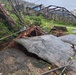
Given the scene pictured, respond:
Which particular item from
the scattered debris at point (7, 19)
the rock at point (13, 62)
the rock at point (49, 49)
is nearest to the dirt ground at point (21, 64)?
the rock at point (13, 62)

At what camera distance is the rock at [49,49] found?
523 centimetres

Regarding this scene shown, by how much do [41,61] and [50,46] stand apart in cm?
92

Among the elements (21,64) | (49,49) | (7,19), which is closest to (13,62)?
(21,64)

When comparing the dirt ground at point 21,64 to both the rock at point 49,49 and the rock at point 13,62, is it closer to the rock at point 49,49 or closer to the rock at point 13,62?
the rock at point 13,62

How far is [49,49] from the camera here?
570 centimetres

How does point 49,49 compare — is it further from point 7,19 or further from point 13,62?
point 7,19

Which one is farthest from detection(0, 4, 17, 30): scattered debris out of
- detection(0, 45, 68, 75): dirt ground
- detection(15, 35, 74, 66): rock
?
detection(0, 45, 68, 75): dirt ground

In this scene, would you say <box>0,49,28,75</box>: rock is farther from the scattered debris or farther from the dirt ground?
the scattered debris

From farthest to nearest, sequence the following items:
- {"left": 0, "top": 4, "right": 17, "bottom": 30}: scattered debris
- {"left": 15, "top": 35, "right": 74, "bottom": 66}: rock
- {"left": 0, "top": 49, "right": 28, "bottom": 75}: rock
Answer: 1. {"left": 0, "top": 4, "right": 17, "bottom": 30}: scattered debris
2. {"left": 15, "top": 35, "right": 74, "bottom": 66}: rock
3. {"left": 0, "top": 49, "right": 28, "bottom": 75}: rock

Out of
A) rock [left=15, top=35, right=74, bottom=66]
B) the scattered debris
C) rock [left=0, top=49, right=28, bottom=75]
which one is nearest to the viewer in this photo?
rock [left=0, top=49, right=28, bottom=75]

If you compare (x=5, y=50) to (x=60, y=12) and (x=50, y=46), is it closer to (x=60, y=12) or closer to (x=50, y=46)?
Result: (x=50, y=46)

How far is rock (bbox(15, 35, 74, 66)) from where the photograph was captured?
5.23 m

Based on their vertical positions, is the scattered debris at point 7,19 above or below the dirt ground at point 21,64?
above

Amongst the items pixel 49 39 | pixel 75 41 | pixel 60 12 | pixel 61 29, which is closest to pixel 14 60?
pixel 49 39
